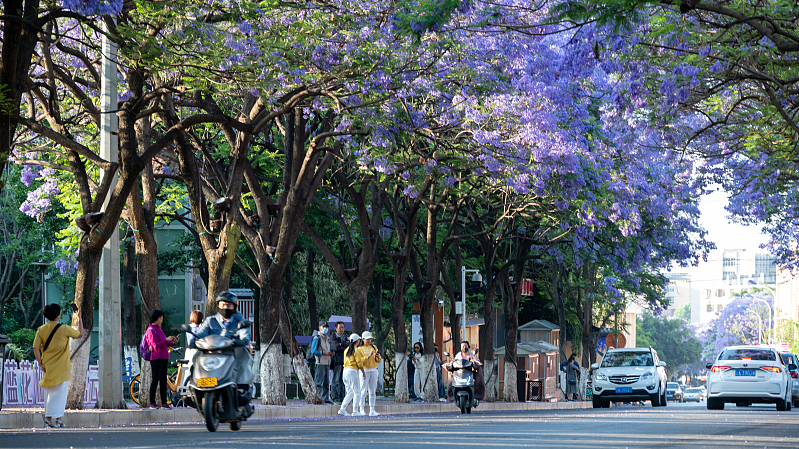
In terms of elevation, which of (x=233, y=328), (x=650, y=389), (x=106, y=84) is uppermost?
(x=106, y=84)

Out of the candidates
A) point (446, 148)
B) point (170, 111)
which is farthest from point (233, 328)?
point (446, 148)

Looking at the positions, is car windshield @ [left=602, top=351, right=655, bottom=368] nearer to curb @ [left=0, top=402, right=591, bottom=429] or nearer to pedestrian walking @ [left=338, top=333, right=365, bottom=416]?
curb @ [left=0, top=402, right=591, bottom=429]

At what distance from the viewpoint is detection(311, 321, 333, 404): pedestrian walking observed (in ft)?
81.1

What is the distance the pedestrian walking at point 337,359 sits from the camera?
25.4 metres

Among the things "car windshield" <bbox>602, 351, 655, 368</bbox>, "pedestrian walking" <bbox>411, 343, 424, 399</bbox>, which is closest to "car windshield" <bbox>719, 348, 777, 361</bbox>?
"car windshield" <bbox>602, 351, 655, 368</bbox>

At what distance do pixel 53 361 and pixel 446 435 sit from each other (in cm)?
570

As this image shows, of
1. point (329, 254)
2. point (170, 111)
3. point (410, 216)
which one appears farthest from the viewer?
point (410, 216)

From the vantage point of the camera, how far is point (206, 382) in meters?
12.2

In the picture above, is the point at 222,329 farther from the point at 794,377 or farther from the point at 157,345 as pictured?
the point at 794,377

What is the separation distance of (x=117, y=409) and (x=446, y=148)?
28.0ft

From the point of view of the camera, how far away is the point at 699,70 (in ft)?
50.8

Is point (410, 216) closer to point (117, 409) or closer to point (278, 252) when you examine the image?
point (278, 252)

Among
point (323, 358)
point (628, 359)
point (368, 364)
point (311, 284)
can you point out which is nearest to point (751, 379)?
point (628, 359)

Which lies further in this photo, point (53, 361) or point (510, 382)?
point (510, 382)
